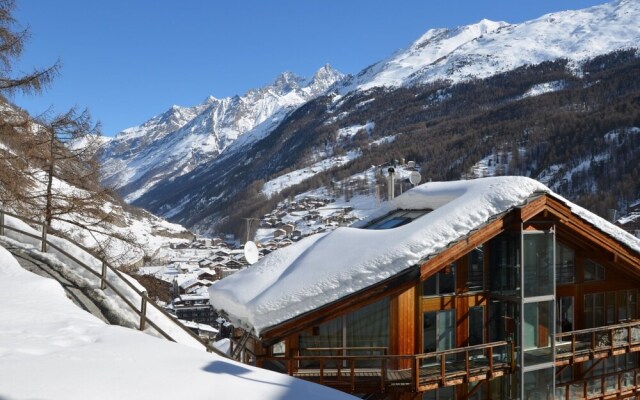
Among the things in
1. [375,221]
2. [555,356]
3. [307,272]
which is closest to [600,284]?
[555,356]

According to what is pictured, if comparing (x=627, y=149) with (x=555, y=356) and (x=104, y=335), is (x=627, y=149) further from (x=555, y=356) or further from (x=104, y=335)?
(x=104, y=335)

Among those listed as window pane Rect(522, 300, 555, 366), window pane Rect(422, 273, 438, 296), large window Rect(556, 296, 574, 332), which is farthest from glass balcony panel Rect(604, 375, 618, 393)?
window pane Rect(422, 273, 438, 296)

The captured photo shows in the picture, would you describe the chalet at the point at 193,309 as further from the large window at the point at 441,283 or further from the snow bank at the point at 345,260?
the large window at the point at 441,283

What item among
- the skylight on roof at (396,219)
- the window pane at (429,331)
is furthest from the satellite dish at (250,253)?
the window pane at (429,331)

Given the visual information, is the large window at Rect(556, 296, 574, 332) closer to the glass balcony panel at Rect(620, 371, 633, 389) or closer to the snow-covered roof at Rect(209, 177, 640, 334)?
the snow-covered roof at Rect(209, 177, 640, 334)

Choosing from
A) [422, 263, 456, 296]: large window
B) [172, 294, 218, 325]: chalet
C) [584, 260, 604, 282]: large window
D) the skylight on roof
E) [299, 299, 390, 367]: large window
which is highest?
[172, 294, 218, 325]: chalet

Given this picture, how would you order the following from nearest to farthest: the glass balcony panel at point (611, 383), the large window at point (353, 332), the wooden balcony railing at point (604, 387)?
the large window at point (353, 332) < the wooden balcony railing at point (604, 387) < the glass balcony panel at point (611, 383)

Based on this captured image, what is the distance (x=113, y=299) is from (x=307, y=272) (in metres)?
4.00

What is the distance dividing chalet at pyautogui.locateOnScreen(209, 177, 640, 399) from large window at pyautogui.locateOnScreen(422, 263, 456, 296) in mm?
33

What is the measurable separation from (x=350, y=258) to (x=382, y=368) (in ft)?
7.96

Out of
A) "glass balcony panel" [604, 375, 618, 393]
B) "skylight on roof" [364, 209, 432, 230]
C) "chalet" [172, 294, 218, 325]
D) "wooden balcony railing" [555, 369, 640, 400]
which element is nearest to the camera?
"wooden balcony railing" [555, 369, 640, 400]

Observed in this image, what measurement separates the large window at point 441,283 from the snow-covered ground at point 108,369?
7.56m

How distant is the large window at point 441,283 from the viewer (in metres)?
13.1

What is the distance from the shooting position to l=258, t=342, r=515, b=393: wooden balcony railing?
11555mm
